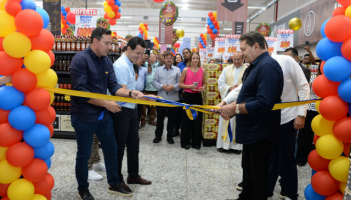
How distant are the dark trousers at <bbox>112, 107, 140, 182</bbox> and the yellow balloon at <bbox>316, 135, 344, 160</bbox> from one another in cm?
186

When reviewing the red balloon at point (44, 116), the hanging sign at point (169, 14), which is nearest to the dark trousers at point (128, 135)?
Result: the red balloon at point (44, 116)

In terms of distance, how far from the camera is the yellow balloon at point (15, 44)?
5.88 feet

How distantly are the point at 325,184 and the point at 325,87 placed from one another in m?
0.75

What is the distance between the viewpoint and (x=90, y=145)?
97.7 inches

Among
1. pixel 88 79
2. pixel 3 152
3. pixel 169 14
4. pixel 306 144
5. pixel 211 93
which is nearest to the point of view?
pixel 3 152

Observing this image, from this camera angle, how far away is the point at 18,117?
6.01 ft

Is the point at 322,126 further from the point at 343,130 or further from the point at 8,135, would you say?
the point at 8,135

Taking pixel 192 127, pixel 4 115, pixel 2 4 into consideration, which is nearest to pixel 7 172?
pixel 4 115

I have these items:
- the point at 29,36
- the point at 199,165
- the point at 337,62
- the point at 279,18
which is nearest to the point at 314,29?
the point at 279,18

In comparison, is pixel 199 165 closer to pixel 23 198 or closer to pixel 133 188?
pixel 133 188

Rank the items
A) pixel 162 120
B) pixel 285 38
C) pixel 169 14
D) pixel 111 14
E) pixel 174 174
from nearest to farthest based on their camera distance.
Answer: pixel 174 174
pixel 162 120
pixel 285 38
pixel 111 14
pixel 169 14

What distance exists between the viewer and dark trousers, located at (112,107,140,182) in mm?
2795

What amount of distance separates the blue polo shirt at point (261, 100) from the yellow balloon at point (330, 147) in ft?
1.12

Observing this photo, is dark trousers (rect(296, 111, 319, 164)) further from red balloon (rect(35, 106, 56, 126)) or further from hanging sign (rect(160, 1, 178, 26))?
hanging sign (rect(160, 1, 178, 26))
